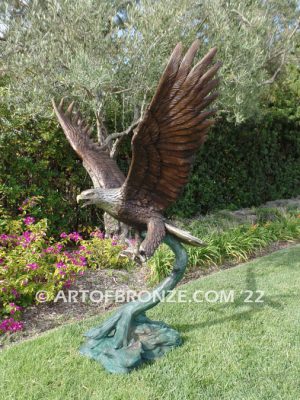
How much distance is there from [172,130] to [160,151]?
171mm

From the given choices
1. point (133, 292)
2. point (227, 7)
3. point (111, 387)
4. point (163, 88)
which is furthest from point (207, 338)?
point (227, 7)

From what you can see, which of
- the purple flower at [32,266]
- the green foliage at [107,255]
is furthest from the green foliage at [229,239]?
the purple flower at [32,266]

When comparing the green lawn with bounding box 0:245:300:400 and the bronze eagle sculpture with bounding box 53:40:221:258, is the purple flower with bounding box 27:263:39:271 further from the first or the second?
the bronze eagle sculpture with bounding box 53:40:221:258

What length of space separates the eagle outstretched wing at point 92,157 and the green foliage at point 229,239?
96.8 inches

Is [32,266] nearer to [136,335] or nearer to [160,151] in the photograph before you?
[136,335]

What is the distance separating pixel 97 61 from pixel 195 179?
424 centimetres

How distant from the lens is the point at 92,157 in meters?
3.15

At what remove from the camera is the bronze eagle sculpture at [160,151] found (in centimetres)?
224

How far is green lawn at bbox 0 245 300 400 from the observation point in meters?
2.77

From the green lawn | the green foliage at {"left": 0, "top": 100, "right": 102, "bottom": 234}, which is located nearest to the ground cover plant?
the green lawn

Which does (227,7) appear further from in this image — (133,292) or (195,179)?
(133,292)

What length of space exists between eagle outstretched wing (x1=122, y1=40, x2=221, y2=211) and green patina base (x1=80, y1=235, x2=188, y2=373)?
0.56m

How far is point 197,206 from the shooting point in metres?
8.64

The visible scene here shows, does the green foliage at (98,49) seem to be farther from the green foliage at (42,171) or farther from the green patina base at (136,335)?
the green patina base at (136,335)
